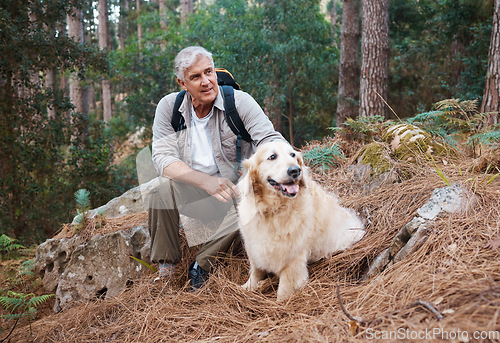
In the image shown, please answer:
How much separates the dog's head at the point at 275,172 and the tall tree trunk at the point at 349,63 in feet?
21.1

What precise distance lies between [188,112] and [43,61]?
507cm

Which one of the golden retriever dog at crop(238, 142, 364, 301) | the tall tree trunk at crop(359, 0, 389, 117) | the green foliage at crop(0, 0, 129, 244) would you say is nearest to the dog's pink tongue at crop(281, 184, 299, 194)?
the golden retriever dog at crop(238, 142, 364, 301)

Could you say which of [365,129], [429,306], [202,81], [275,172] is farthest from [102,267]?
[365,129]

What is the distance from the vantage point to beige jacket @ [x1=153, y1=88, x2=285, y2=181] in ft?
9.63

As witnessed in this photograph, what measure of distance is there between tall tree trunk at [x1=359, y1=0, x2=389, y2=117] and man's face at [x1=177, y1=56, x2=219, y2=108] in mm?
4443

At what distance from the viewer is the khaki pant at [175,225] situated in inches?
117

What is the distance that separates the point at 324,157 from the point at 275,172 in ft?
5.94

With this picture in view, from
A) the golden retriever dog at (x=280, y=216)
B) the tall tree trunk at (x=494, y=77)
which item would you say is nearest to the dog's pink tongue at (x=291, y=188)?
the golden retriever dog at (x=280, y=216)

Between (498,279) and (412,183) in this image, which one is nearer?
(498,279)

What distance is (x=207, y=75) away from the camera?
2.92m

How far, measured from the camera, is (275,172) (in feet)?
7.91

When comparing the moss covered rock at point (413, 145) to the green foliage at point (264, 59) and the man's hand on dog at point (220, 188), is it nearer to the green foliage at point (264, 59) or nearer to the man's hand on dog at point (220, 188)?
the man's hand on dog at point (220, 188)

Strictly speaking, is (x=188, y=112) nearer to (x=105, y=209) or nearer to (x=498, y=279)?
(x=105, y=209)

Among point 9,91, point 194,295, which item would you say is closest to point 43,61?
point 9,91
